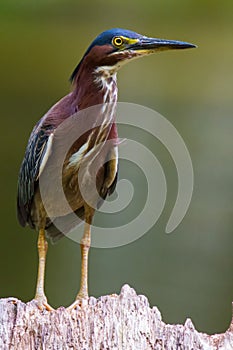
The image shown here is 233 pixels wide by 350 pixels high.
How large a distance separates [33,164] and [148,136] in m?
2.28

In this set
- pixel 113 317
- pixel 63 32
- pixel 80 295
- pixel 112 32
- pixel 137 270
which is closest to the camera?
pixel 113 317

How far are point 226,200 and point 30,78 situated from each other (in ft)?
4.48

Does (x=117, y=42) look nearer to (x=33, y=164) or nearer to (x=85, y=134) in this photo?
(x=85, y=134)

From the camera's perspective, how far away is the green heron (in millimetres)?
2000

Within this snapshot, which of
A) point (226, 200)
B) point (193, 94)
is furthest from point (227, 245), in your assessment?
point (193, 94)

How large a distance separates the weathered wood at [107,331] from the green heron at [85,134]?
246 millimetres

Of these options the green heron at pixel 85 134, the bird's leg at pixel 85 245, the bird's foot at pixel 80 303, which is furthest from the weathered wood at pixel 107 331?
the bird's leg at pixel 85 245

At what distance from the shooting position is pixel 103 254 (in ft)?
15.2

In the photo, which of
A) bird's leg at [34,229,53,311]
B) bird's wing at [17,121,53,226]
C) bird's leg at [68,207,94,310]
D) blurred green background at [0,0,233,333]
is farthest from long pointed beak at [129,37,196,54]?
blurred green background at [0,0,233,333]

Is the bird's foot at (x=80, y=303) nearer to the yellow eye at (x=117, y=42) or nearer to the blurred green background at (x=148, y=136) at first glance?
the yellow eye at (x=117, y=42)

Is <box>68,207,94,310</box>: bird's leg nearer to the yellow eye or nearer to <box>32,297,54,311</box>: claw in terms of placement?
<box>32,297,54,311</box>: claw

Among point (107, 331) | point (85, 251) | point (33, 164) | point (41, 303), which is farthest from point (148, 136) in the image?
point (107, 331)

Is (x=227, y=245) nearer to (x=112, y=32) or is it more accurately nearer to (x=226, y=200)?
(x=226, y=200)

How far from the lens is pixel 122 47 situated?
1999mm
